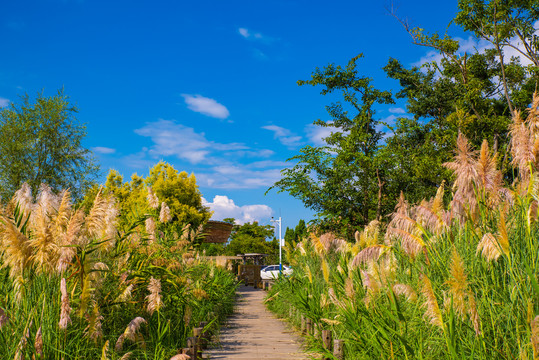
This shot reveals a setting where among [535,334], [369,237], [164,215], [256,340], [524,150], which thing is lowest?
[256,340]

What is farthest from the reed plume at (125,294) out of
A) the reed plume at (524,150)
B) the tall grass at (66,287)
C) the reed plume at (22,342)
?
the reed plume at (524,150)

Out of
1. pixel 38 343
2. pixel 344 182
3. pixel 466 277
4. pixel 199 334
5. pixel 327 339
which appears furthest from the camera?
pixel 344 182

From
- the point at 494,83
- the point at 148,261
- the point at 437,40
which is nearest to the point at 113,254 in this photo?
the point at 148,261

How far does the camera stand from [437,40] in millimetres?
20406

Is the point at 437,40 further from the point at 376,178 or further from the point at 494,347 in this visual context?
the point at 494,347

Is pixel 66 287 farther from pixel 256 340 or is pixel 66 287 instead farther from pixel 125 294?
pixel 256 340

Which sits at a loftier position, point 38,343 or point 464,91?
point 464,91

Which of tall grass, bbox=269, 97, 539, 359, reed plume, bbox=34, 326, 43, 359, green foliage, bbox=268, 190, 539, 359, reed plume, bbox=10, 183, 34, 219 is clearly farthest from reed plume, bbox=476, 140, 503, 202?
reed plume, bbox=10, 183, 34, 219

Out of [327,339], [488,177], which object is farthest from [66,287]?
[488,177]

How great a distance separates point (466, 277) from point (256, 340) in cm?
488

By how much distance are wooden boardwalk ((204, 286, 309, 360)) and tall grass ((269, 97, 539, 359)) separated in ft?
4.77

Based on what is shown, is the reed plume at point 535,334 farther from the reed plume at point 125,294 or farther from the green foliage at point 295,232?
the green foliage at point 295,232

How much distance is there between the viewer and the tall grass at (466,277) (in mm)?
2764

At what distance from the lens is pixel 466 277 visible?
8.98 ft
